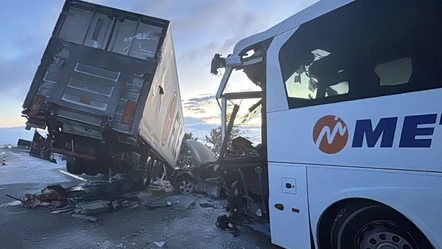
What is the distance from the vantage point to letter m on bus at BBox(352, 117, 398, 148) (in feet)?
7.04

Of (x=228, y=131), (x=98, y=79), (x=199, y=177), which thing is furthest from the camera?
(x=199, y=177)

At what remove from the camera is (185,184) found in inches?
311

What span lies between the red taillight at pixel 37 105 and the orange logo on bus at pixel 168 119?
2871 millimetres

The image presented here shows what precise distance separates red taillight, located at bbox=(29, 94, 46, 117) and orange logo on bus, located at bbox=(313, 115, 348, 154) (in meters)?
5.04

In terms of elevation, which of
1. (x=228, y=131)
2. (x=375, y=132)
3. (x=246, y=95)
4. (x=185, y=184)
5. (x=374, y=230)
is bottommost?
(x=374, y=230)

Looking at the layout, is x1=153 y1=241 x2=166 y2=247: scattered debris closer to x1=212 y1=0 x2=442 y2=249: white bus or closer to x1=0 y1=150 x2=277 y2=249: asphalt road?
x1=0 y1=150 x2=277 y2=249: asphalt road

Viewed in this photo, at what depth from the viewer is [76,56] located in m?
5.27

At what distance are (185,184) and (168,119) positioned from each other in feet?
6.52

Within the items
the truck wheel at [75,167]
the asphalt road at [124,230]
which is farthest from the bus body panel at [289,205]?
the truck wheel at [75,167]

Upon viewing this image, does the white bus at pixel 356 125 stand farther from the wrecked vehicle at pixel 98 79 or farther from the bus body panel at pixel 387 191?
the wrecked vehicle at pixel 98 79

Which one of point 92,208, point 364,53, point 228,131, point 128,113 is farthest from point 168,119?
point 364,53

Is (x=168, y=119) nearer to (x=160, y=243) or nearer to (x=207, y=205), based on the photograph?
(x=207, y=205)

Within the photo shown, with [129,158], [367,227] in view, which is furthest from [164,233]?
[367,227]

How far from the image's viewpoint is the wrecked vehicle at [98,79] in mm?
5168
